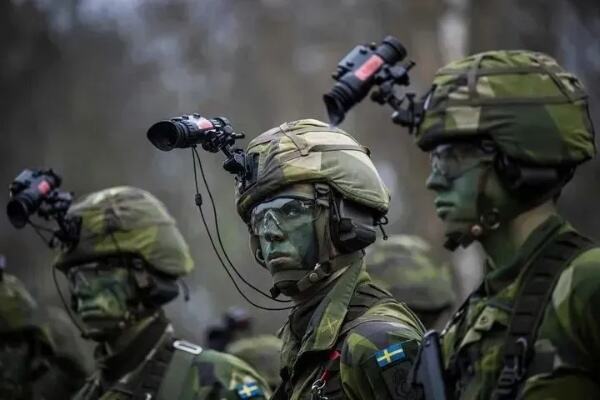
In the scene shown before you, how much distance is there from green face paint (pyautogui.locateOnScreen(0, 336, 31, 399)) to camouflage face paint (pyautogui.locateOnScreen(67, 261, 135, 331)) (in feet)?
6.77

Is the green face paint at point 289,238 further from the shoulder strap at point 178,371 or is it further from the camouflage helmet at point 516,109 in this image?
the shoulder strap at point 178,371

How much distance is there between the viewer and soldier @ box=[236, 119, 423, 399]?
6477 millimetres

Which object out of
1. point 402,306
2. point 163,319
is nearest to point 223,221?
point 163,319

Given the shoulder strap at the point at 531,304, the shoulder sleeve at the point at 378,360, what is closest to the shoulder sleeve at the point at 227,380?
the shoulder sleeve at the point at 378,360

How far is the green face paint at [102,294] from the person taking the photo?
8688 mm

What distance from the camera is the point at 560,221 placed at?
17.2ft

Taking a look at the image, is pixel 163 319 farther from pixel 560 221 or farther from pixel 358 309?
pixel 560 221

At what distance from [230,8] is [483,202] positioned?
22.3 meters

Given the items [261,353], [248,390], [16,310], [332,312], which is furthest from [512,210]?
[16,310]

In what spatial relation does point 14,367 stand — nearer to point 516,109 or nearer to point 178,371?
point 178,371

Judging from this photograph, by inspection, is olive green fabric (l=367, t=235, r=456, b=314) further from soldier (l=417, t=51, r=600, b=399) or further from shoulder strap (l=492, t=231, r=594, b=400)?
shoulder strap (l=492, t=231, r=594, b=400)

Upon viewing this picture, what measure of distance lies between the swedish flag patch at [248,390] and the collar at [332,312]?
1.61 m

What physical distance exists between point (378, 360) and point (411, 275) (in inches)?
142

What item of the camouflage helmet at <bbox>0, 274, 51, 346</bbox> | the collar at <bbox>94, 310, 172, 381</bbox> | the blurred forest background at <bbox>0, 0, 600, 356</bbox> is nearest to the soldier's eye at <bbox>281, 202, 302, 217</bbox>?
the collar at <bbox>94, 310, 172, 381</bbox>
